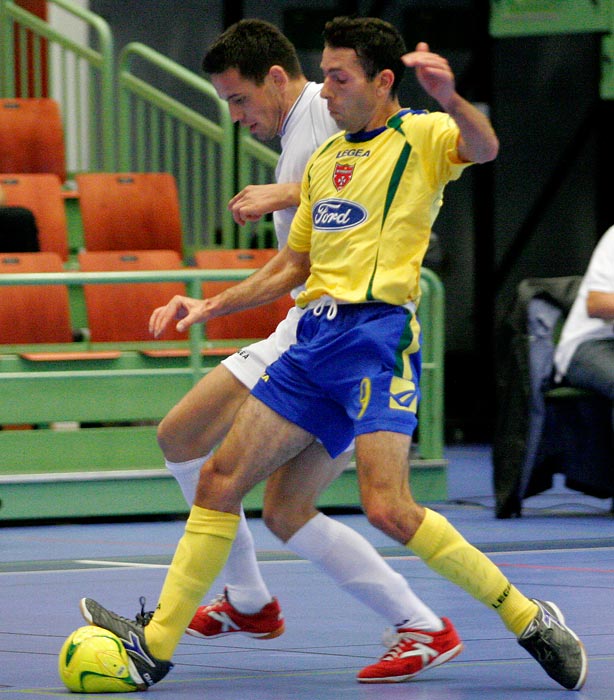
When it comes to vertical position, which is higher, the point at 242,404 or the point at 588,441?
the point at 242,404

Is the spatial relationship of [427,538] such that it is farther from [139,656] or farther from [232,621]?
[232,621]

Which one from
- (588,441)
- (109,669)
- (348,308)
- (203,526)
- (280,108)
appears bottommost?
(588,441)

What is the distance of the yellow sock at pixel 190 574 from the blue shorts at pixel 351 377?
34 centimetres

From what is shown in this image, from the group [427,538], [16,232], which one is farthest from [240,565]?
[16,232]

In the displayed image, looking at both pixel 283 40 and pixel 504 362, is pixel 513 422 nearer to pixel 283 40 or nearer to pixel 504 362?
pixel 504 362

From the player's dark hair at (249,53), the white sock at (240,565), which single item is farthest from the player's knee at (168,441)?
the player's dark hair at (249,53)

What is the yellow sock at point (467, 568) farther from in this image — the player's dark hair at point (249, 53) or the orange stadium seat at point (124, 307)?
the orange stadium seat at point (124, 307)

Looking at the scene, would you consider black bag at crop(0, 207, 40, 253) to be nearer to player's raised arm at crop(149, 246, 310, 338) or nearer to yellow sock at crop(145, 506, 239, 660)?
player's raised arm at crop(149, 246, 310, 338)

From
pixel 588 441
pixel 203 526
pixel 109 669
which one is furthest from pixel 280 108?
pixel 588 441

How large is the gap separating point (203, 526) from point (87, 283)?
13.5 ft

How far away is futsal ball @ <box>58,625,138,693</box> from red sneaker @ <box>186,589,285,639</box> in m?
0.67

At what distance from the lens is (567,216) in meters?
13.9

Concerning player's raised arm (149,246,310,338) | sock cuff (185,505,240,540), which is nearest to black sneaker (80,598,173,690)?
sock cuff (185,505,240,540)

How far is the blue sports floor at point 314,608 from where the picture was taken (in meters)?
3.98
